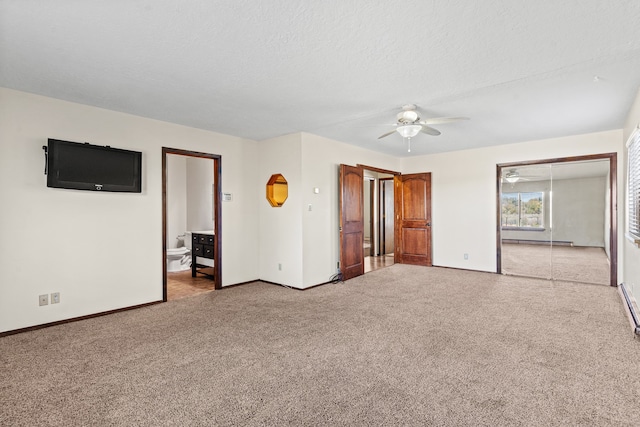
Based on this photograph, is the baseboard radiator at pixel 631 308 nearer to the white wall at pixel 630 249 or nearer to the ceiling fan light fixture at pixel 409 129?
the white wall at pixel 630 249

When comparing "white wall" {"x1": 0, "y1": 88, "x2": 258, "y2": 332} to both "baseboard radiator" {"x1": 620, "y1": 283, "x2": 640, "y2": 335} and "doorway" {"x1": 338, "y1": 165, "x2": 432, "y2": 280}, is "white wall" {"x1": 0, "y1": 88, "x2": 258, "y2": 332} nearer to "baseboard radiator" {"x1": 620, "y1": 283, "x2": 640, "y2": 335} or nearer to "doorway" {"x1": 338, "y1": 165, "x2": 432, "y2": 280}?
"doorway" {"x1": 338, "y1": 165, "x2": 432, "y2": 280}

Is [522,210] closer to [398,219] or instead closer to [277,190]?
[398,219]

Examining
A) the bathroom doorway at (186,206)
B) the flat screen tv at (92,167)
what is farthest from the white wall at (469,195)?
the flat screen tv at (92,167)

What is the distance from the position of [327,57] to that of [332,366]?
8.25 ft

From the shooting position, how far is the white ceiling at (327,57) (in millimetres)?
2037

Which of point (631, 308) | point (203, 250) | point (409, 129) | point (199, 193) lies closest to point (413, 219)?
point (409, 129)

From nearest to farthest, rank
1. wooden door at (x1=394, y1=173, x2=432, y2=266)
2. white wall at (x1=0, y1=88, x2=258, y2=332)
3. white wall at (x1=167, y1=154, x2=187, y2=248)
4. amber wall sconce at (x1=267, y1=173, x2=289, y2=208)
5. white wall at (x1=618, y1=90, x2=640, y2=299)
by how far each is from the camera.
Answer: white wall at (x1=0, y1=88, x2=258, y2=332)
white wall at (x1=618, y1=90, x2=640, y2=299)
amber wall sconce at (x1=267, y1=173, x2=289, y2=208)
wooden door at (x1=394, y1=173, x2=432, y2=266)
white wall at (x1=167, y1=154, x2=187, y2=248)

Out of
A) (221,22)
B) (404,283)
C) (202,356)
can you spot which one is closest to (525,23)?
(221,22)

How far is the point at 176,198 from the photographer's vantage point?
7414mm

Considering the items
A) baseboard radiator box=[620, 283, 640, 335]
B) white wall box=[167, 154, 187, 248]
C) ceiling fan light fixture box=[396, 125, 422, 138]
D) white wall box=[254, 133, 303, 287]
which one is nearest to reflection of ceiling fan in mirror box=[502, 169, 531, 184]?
baseboard radiator box=[620, 283, 640, 335]

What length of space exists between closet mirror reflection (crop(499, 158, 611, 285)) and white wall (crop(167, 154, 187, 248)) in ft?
22.5

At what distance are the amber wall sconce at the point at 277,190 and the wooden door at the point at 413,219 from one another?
323 centimetres

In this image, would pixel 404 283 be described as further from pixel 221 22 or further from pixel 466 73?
pixel 221 22

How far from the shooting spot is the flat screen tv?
3457mm
